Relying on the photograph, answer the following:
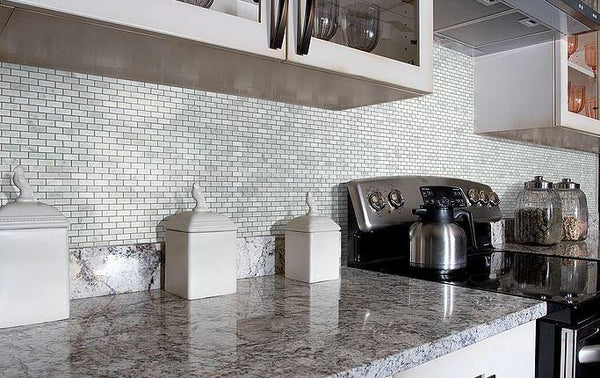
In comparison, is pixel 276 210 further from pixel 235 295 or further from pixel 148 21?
pixel 148 21

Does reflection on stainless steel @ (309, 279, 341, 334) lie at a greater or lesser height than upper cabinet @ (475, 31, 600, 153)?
lesser

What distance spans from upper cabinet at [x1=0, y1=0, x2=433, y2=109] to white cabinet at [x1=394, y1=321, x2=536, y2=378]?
1.94 feet

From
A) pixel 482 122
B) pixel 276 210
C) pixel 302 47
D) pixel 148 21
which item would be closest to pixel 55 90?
pixel 148 21

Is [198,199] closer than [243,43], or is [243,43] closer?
[243,43]

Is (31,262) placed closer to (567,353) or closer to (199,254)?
(199,254)

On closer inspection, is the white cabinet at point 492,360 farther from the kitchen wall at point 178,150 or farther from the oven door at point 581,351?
the kitchen wall at point 178,150

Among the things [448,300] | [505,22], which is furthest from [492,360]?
[505,22]

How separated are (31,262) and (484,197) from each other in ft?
5.18

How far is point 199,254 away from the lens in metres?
0.99

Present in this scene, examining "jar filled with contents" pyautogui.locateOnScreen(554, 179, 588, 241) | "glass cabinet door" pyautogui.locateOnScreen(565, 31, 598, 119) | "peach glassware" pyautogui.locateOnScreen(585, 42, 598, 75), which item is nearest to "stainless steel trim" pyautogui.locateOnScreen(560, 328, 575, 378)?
"glass cabinet door" pyautogui.locateOnScreen(565, 31, 598, 119)

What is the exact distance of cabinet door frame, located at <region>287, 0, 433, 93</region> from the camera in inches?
36.0

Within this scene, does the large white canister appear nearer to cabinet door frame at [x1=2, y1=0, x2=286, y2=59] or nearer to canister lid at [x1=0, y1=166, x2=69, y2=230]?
canister lid at [x1=0, y1=166, x2=69, y2=230]

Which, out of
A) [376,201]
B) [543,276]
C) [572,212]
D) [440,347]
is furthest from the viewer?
[572,212]

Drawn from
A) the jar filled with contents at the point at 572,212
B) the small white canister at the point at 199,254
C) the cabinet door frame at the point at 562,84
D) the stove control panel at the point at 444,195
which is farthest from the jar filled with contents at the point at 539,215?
the small white canister at the point at 199,254
